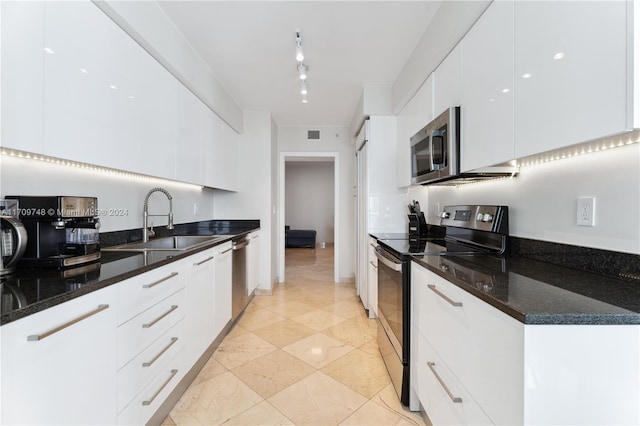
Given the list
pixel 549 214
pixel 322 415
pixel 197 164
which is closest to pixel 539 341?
pixel 549 214

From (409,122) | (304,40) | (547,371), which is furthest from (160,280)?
(409,122)

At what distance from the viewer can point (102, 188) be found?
189cm

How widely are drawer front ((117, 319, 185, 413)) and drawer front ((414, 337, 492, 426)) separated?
1.38 meters

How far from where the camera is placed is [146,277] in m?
1.37

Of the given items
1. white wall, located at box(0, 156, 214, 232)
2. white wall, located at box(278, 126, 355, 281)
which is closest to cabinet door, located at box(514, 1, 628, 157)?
white wall, located at box(0, 156, 214, 232)

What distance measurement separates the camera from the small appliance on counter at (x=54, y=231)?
1229 mm

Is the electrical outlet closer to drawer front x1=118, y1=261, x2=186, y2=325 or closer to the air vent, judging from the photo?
drawer front x1=118, y1=261, x2=186, y2=325

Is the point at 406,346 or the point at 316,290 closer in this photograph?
the point at 406,346

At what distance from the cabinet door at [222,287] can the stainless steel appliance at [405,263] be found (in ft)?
4.38

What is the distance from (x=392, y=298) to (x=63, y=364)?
164 centimetres

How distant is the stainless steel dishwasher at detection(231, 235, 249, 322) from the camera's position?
9.08ft

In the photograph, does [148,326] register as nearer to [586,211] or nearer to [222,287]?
[222,287]

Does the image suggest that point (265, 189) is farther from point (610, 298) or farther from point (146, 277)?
point (610, 298)

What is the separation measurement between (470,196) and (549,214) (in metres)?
0.77
